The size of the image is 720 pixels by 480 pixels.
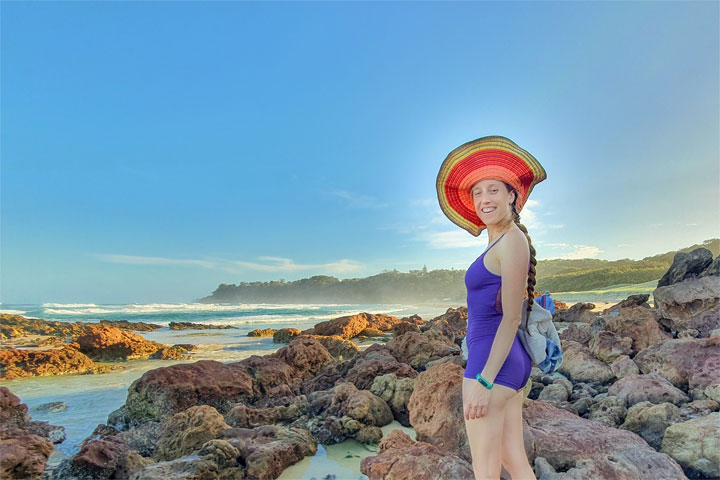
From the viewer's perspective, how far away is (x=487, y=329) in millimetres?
1634

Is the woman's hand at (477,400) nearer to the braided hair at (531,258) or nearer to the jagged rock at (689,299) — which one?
the braided hair at (531,258)

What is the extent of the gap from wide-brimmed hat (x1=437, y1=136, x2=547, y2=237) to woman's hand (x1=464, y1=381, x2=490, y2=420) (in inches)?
33.0

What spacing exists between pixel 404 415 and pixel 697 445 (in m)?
2.28

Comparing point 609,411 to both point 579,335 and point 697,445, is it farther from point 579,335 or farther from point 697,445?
point 579,335

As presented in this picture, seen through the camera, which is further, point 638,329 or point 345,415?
point 638,329

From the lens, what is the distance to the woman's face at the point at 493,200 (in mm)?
1734

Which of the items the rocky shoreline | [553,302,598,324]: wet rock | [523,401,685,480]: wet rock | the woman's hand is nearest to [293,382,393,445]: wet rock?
the rocky shoreline

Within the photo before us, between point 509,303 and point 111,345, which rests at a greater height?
point 509,303

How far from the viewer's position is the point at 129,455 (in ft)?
9.90

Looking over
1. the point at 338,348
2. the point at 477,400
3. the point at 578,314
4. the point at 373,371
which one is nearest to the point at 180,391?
the point at 373,371

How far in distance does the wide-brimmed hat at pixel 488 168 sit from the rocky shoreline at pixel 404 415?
1.48 metres

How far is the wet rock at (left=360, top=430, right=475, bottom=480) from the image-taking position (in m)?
2.11

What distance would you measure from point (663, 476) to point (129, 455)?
358 centimetres

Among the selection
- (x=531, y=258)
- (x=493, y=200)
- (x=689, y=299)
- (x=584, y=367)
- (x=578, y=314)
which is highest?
(x=493, y=200)
